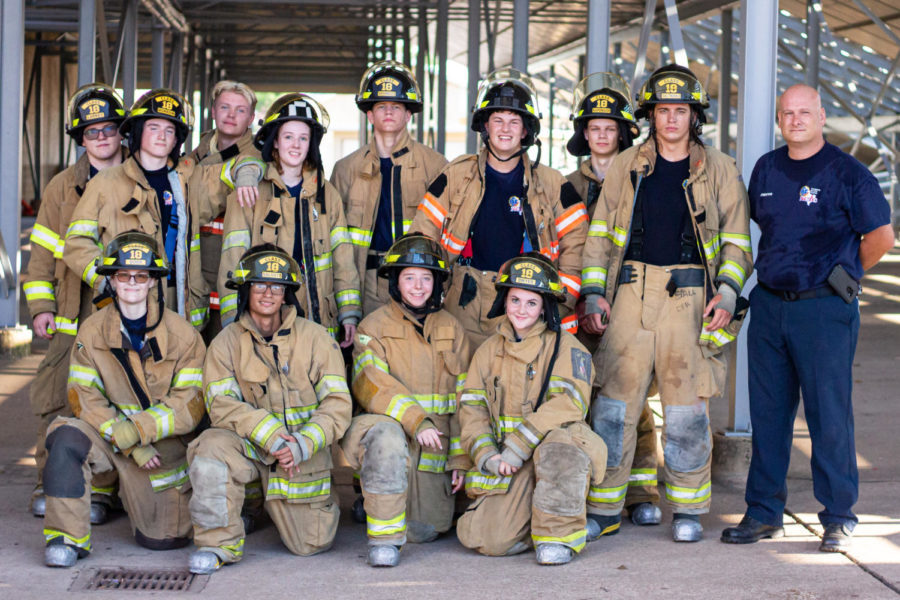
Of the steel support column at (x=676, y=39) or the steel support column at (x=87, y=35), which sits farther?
the steel support column at (x=87, y=35)

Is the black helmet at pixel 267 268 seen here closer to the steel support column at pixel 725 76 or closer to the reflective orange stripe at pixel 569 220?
the reflective orange stripe at pixel 569 220

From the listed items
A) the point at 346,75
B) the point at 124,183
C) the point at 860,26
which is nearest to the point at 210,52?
the point at 346,75

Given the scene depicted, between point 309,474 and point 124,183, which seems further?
point 124,183

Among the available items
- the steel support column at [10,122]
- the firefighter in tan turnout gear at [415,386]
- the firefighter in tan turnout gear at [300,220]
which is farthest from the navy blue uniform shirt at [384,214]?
the steel support column at [10,122]

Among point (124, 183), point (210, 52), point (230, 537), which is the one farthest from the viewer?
point (210, 52)

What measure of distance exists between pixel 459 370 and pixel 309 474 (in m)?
0.87

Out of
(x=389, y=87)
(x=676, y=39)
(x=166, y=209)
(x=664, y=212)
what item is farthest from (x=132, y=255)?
(x=676, y=39)

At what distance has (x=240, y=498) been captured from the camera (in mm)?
4484

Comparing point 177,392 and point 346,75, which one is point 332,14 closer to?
point 346,75

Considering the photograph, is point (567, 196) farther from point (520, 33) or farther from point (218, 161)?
point (520, 33)

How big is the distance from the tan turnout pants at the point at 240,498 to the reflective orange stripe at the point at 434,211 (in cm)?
125

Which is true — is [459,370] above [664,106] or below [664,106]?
below

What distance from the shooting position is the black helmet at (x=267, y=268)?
15.2 feet

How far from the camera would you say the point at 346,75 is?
2967 centimetres
